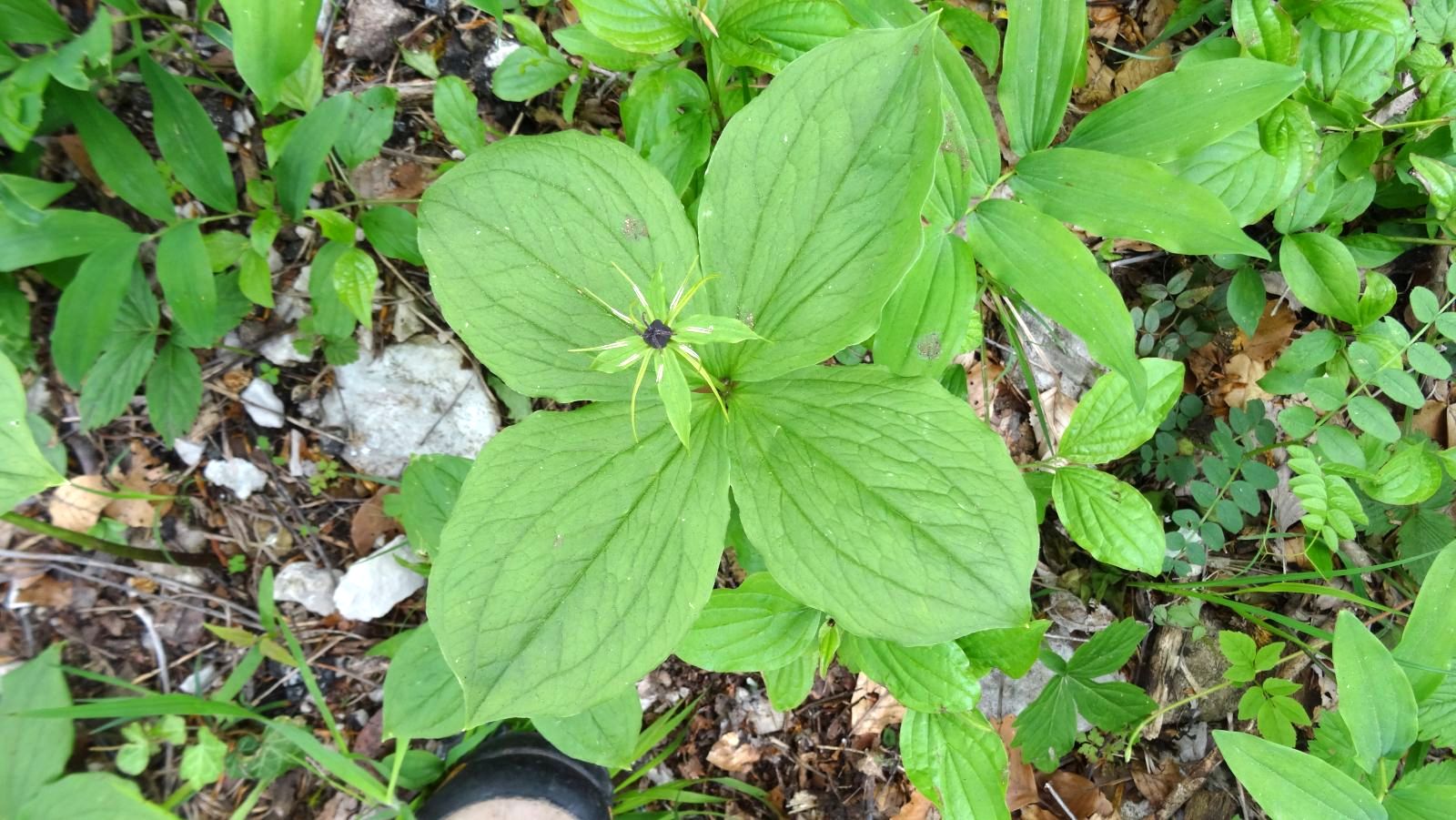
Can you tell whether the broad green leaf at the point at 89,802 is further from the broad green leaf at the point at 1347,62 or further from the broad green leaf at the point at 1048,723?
the broad green leaf at the point at 1347,62

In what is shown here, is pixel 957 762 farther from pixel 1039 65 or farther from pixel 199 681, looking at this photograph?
pixel 199 681

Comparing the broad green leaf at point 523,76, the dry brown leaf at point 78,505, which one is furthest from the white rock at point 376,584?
the broad green leaf at point 523,76

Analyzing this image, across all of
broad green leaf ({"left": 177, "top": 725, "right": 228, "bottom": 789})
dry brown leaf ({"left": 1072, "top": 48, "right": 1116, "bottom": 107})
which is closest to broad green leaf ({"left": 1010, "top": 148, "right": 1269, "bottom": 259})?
dry brown leaf ({"left": 1072, "top": 48, "right": 1116, "bottom": 107})

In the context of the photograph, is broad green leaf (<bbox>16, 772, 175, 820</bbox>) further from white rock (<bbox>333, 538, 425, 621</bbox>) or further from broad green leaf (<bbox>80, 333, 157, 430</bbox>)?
broad green leaf (<bbox>80, 333, 157, 430</bbox>)

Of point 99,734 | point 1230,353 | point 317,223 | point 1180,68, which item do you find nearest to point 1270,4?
point 1180,68

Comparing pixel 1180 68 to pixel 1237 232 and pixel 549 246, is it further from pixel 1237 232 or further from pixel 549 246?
pixel 549 246

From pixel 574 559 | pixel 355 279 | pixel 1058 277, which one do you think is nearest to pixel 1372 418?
pixel 1058 277

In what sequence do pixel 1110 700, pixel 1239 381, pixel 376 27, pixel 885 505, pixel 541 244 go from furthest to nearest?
pixel 1239 381 → pixel 376 27 → pixel 1110 700 → pixel 541 244 → pixel 885 505
